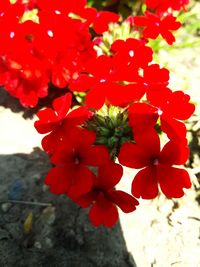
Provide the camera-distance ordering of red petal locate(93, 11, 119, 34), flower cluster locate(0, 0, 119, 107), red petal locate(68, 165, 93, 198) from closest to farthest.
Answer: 1. red petal locate(68, 165, 93, 198)
2. flower cluster locate(0, 0, 119, 107)
3. red petal locate(93, 11, 119, 34)

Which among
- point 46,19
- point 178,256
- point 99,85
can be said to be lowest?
point 178,256

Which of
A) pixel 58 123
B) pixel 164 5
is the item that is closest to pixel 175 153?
pixel 58 123

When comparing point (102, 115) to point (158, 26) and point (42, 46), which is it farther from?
point (158, 26)

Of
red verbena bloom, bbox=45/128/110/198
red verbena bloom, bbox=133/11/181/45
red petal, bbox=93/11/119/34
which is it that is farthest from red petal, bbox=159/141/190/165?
red petal, bbox=93/11/119/34

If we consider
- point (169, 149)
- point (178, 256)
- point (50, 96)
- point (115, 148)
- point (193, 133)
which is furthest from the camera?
point (50, 96)

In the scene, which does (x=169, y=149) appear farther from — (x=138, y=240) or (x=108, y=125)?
(x=138, y=240)

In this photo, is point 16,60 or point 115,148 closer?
point 115,148

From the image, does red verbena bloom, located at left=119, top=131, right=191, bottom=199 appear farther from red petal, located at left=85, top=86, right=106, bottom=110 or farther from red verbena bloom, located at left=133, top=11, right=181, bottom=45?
red verbena bloom, located at left=133, top=11, right=181, bottom=45

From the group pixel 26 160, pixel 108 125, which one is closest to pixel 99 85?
pixel 108 125
